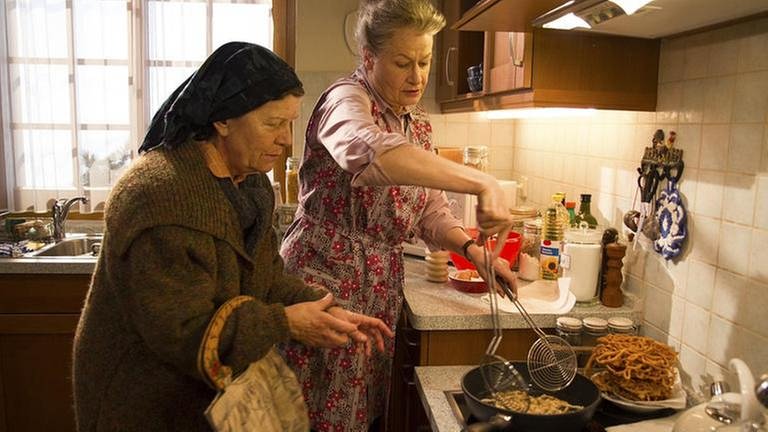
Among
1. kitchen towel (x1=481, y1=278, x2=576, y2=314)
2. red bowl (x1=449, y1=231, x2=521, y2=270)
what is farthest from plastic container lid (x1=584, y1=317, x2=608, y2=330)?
red bowl (x1=449, y1=231, x2=521, y2=270)

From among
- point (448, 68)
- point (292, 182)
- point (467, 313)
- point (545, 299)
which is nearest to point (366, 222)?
point (467, 313)

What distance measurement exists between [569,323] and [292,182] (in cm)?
152

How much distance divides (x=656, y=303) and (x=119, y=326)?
1.26m

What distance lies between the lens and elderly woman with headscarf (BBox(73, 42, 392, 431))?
91 centimetres

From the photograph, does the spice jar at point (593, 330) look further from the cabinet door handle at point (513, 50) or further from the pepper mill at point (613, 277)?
the cabinet door handle at point (513, 50)

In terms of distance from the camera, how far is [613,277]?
163 centimetres

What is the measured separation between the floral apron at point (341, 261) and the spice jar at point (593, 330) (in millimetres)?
499

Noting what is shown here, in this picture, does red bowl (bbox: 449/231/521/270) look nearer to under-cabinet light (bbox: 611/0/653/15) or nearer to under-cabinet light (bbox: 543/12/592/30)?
under-cabinet light (bbox: 543/12/592/30)

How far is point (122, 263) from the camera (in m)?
0.94

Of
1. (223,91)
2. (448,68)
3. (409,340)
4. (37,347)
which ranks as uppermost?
(448,68)

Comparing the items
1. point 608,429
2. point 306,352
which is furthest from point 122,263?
point 608,429

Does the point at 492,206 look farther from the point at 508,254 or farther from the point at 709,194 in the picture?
the point at 508,254

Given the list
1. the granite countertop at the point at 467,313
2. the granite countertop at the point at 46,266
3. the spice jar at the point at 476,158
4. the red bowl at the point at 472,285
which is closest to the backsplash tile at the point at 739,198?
the granite countertop at the point at 467,313

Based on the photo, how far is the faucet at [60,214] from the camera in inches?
102
